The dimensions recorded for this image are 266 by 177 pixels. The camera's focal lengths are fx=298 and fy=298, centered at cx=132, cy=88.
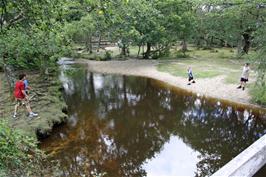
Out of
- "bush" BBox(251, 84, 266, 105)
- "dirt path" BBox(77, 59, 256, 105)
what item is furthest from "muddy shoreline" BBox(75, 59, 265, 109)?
"bush" BBox(251, 84, 266, 105)

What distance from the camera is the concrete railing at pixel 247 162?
6227 mm

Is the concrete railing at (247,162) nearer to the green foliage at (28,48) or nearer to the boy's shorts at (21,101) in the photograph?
the green foliage at (28,48)

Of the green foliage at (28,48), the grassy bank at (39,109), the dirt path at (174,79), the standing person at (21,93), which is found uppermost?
the green foliage at (28,48)

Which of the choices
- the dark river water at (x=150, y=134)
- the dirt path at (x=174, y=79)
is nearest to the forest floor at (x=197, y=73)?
the dirt path at (x=174, y=79)

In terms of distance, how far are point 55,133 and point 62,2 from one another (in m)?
8.23

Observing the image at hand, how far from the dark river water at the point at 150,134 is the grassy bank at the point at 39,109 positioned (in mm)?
581

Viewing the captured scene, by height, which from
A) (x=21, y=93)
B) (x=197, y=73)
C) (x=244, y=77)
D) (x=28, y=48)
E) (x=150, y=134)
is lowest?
(x=150, y=134)

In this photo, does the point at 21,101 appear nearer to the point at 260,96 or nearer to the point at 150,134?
the point at 150,134

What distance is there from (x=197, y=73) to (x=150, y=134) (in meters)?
12.7

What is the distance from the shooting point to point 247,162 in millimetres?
6848

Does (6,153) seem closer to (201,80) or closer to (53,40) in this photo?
(53,40)

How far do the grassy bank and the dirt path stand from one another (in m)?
9.18

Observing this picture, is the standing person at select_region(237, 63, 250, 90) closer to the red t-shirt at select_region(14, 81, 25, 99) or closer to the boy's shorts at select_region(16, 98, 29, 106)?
the boy's shorts at select_region(16, 98, 29, 106)

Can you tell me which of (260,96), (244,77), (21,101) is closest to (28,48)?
(21,101)
